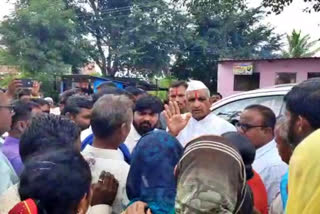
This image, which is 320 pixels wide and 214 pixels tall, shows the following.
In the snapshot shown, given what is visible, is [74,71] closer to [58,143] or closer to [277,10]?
[277,10]

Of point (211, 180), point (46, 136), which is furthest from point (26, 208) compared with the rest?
point (46, 136)

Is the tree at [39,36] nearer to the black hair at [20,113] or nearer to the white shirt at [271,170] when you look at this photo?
the black hair at [20,113]

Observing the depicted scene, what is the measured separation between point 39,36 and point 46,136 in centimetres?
2326

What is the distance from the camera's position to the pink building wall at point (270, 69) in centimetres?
1783


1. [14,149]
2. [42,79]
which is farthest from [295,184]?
[42,79]

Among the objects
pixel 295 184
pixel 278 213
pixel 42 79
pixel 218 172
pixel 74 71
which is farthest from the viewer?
pixel 74 71

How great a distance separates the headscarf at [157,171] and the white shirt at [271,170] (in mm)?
1175

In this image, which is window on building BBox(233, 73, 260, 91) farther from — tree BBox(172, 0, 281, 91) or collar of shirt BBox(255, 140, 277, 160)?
collar of shirt BBox(255, 140, 277, 160)

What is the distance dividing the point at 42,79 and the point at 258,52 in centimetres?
1288

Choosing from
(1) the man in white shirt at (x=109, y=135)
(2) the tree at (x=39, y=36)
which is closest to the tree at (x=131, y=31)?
(2) the tree at (x=39, y=36)

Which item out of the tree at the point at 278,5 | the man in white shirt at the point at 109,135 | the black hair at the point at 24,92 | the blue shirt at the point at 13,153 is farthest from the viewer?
the tree at the point at 278,5

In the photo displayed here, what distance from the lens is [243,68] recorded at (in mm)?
19969

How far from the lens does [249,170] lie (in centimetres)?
279

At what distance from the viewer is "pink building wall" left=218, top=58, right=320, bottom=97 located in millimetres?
17828
